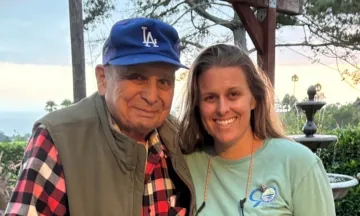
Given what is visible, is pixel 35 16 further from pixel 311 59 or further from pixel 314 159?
pixel 311 59

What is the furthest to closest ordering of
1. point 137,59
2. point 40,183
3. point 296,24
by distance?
point 296,24 < point 137,59 < point 40,183

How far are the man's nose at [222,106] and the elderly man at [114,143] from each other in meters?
0.22

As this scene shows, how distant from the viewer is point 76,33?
4789 millimetres

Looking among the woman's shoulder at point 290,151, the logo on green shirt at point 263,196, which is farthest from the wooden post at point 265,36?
the logo on green shirt at point 263,196

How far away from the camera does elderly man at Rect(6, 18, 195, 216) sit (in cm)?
130

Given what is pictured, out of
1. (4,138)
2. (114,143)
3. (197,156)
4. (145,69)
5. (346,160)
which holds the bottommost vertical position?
(346,160)

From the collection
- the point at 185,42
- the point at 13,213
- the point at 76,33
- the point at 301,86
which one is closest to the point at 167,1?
the point at 185,42

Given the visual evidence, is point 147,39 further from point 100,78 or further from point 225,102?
point 225,102

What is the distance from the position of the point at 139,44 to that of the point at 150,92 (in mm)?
153

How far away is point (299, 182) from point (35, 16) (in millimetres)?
3523

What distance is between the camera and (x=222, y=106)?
1.64m

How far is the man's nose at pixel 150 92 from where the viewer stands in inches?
56.7

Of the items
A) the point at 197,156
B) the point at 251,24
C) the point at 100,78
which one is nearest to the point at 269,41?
the point at 251,24

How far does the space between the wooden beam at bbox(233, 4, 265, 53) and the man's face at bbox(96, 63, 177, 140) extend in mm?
2470
